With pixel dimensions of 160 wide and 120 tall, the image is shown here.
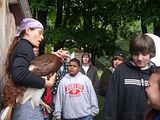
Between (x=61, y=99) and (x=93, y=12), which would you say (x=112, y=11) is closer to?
(x=93, y=12)

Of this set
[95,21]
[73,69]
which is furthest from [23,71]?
[95,21]

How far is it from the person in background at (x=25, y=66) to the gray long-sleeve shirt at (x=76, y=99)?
11.1ft

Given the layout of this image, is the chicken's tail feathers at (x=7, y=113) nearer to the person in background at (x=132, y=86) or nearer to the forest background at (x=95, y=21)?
the person in background at (x=132, y=86)

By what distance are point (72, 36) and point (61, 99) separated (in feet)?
23.0

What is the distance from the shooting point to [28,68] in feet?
14.2

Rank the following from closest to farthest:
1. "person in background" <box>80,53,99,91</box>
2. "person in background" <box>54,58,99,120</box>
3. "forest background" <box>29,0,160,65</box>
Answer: "person in background" <box>54,58,99,120</box>, "person in background" <box>80,53,99,91</box>, "forest background" <box>29,0,160,65</box>

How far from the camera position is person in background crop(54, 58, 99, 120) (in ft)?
26.1

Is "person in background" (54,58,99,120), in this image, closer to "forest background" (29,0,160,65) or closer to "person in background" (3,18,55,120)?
"person in background" (3,18,55,120)

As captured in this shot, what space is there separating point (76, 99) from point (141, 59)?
3.63m

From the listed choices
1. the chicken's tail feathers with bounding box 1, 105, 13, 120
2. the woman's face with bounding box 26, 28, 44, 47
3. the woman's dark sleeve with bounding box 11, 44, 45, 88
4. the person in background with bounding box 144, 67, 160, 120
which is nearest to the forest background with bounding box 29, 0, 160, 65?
the woman's face with bounding box 26, 28, 44, 47

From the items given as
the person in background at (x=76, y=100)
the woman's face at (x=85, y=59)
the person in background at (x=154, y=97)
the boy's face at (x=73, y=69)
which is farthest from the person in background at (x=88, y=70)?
the person in background at (x=154, y=97)

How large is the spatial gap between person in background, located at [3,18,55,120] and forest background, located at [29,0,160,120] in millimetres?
6962

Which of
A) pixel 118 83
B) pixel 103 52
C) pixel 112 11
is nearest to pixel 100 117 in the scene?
pixel 112 11

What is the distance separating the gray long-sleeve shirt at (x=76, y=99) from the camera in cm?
795
